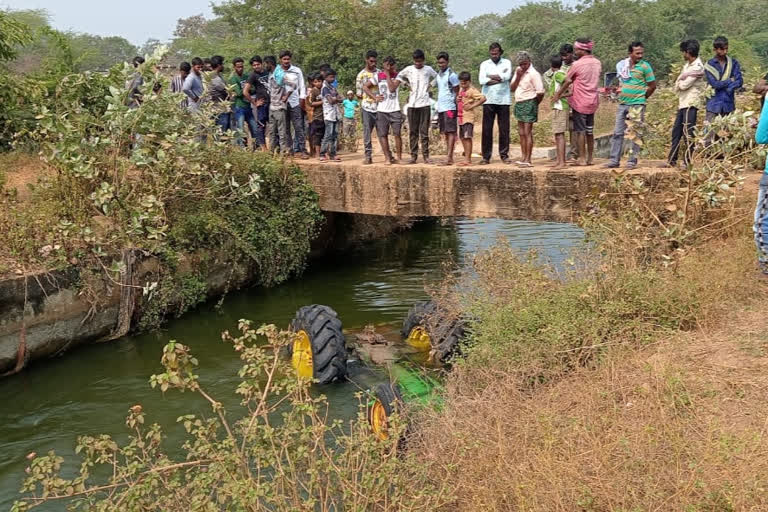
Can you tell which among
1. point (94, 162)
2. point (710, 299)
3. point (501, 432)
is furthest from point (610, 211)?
point (94, 162)

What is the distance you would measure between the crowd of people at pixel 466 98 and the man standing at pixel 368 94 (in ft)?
0.06

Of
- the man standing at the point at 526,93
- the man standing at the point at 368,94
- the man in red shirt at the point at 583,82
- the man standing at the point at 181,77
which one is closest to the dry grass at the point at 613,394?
the man in red shirt at the point at 583,82

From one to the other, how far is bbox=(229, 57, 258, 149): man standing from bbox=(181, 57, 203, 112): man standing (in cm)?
56

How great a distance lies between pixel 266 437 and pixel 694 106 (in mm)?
7721

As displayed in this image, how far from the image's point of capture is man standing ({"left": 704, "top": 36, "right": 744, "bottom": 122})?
9984 millimetres

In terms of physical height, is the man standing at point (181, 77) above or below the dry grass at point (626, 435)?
above

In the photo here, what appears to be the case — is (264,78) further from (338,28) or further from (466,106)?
(338,28)

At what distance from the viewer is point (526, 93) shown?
35.9 ft

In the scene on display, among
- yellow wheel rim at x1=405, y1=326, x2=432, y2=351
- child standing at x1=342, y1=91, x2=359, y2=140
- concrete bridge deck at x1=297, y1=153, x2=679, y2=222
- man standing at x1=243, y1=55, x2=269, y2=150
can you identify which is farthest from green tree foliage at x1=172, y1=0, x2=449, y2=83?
yellow wheel rim at x1=405, y1=326, x2=432, y2=351

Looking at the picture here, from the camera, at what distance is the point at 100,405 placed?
28.5ft

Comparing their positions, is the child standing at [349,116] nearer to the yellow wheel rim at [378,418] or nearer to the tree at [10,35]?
the tree at [10,35]

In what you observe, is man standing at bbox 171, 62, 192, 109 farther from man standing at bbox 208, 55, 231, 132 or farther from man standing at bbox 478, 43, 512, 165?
man standing at bbox 478, 43, 512, 165

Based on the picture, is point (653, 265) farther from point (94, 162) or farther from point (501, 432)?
point (94, 162)

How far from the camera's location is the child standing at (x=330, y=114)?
13.0 metres
